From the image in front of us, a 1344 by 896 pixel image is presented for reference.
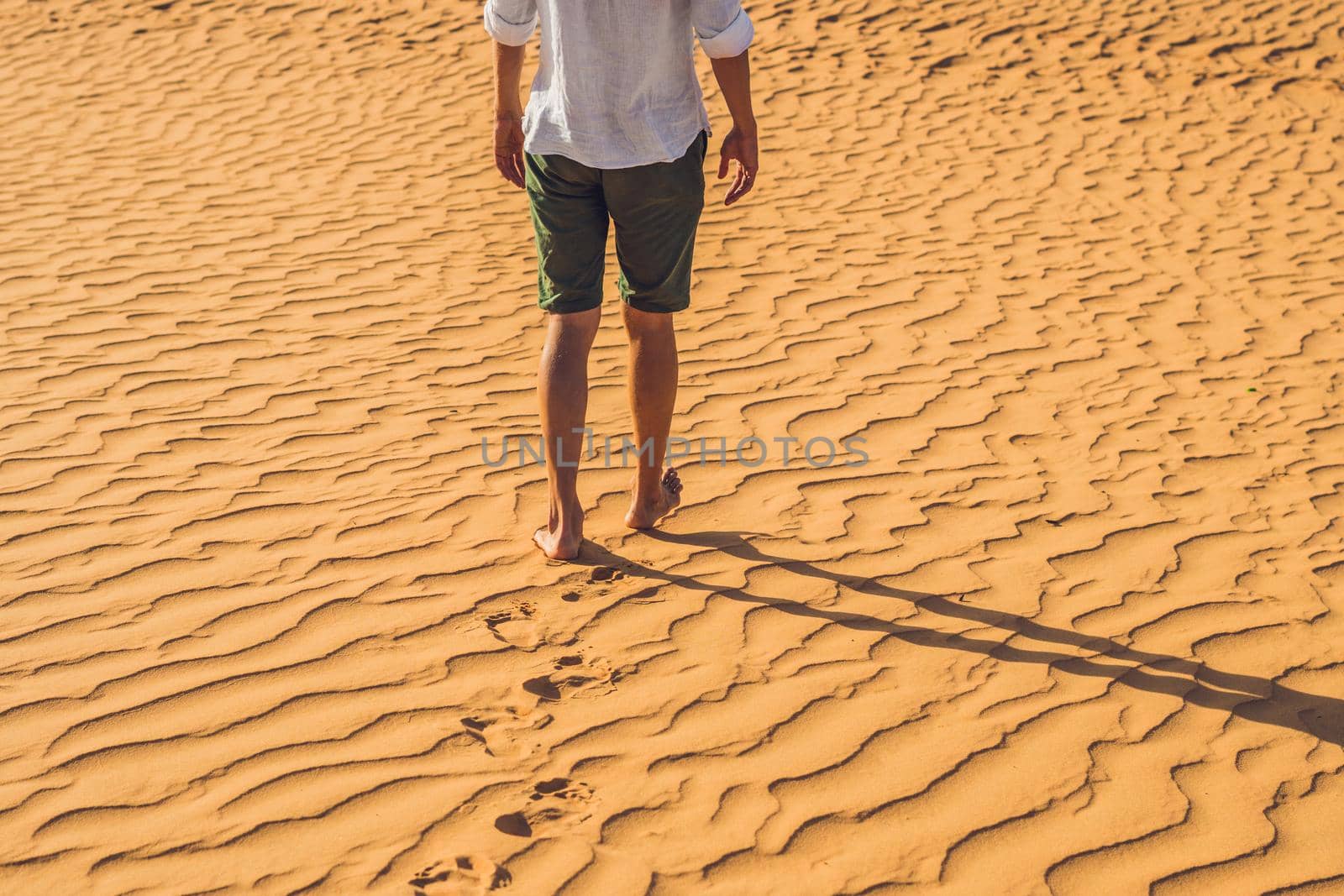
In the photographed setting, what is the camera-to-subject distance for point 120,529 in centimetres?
354

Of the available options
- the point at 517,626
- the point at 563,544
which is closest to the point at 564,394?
the point at 563,544

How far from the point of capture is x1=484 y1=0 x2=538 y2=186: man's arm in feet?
9.92

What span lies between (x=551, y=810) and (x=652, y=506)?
129cm

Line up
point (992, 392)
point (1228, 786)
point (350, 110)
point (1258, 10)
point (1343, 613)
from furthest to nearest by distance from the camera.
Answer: point (1258, 10), point (350, 110), point (992, 392), point (1343, 613), point (1228, 786)

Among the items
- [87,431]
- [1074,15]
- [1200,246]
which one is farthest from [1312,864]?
[1074,15]

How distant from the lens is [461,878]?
2.24 m

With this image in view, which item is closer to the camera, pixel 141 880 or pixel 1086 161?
pixel 141 880

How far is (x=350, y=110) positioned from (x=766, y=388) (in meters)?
5.83

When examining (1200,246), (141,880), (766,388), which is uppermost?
(141,880)

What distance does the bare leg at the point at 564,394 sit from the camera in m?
3.18

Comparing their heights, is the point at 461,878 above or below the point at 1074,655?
above

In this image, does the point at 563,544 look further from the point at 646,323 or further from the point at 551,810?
the point at 551,810

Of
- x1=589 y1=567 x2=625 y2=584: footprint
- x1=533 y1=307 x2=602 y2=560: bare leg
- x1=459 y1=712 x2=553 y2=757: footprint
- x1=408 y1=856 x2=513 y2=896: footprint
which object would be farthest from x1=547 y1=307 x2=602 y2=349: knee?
x1=408 y1=856 x2=513 y2=896: footprint

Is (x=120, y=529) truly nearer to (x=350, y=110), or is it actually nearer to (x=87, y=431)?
(x=87, y=431)
